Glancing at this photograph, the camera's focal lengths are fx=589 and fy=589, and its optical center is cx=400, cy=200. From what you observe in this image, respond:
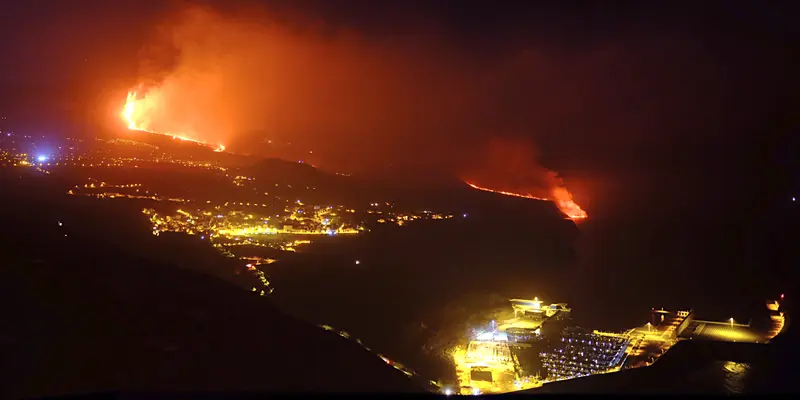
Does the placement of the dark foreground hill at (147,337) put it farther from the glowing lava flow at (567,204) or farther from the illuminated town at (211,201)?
the glowing lava flow at (567,204)

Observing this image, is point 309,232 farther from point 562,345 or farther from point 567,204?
point 562,345

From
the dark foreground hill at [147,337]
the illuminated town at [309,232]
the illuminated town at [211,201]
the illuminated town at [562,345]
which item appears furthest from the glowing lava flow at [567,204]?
the dark foreground hill at [147,337]

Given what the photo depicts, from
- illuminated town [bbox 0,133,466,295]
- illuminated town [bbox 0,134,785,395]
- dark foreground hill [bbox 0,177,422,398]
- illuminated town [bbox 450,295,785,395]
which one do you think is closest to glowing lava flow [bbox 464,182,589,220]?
illuminated town [bbox 0,134,785,395]

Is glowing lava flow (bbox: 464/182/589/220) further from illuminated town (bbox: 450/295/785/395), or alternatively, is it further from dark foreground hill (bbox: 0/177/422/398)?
dark foreground hill (bbox: 0/177/422/398)

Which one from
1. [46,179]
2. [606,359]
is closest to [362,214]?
[46,179]

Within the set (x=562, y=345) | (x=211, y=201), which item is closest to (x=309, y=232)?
(x=211, y=201)

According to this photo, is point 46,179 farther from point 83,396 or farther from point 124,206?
point 83,396
